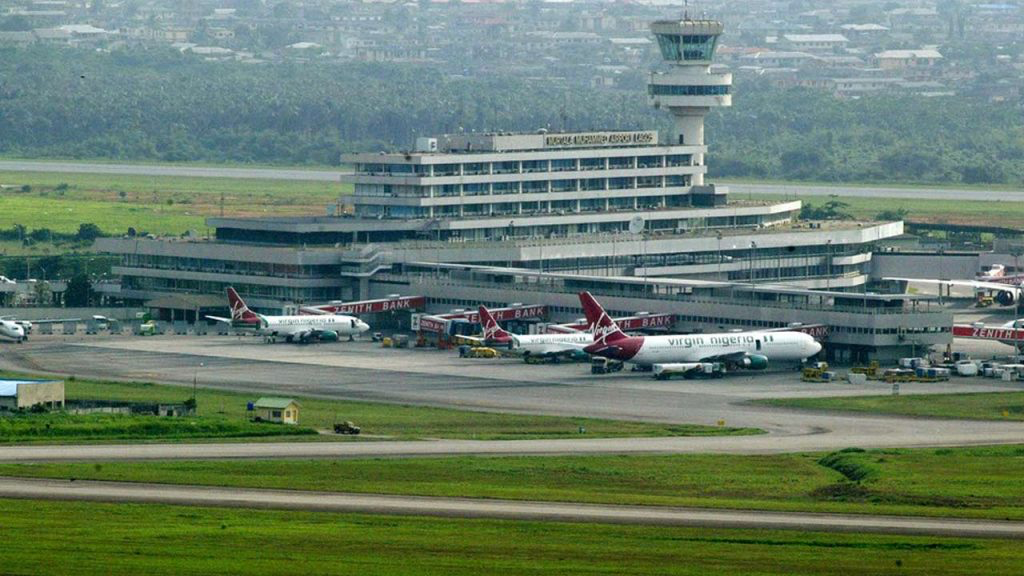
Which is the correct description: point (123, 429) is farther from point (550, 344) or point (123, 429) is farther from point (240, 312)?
point (240, 312)

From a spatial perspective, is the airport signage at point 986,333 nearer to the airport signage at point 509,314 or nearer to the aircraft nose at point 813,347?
the aircraft nose at point 813,347

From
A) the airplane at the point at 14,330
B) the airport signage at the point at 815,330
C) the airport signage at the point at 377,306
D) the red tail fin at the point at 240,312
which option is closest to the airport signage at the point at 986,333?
the airport signage at the point at 815,330

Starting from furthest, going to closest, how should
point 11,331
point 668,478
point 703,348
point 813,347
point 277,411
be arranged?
point 11,331
point 813,347
point 703,348
point 277,411
point 668,478

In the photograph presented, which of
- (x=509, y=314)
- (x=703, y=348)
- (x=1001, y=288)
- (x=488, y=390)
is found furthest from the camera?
(x=1001, y=288)

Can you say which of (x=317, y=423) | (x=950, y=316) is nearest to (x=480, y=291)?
(x=950, y=316)

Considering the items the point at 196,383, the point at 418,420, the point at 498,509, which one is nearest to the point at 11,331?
the point at 196,383

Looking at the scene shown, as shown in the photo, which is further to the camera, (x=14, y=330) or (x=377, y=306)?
(x=377, y=306)
